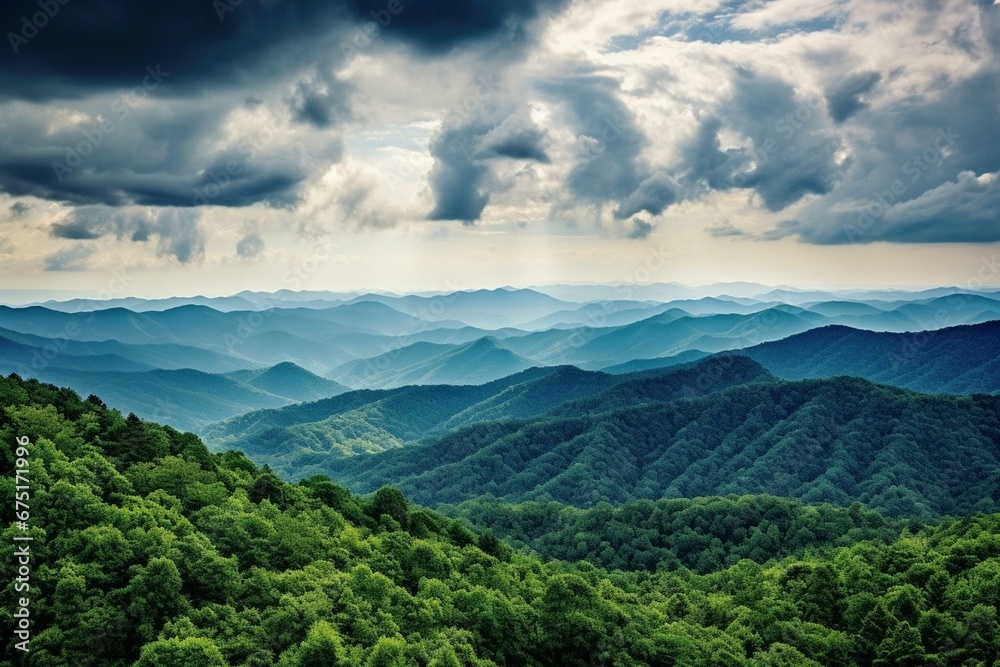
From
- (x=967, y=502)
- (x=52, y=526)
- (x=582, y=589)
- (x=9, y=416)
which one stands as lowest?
(x=967, y=502)

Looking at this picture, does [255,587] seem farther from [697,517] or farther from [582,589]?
[697,517]

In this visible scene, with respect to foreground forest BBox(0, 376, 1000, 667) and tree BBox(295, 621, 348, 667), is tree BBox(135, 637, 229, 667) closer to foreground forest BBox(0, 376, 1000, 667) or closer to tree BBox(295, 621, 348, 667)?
foreground forest BBox(0, 376, 1000, 667)

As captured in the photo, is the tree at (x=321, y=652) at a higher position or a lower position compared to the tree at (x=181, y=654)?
lower

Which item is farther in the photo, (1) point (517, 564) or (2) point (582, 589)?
(1) point (517, 564)

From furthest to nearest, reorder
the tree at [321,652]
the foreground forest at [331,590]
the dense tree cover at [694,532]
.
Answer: the dense tree cover at [694,532], the foreground forest at [331,590], the tree at [321,652]

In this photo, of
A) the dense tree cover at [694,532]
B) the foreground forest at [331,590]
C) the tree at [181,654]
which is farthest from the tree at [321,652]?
the dense tree cover at [694,532]

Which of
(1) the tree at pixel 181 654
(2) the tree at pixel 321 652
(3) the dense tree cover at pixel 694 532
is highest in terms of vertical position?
(1) the tree at pixel 181 654

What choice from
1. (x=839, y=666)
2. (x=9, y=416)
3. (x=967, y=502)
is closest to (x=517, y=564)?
(x=839, y=666)

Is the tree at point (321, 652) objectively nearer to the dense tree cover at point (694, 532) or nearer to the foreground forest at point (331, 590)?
the foreground forest at point (331, 590)
